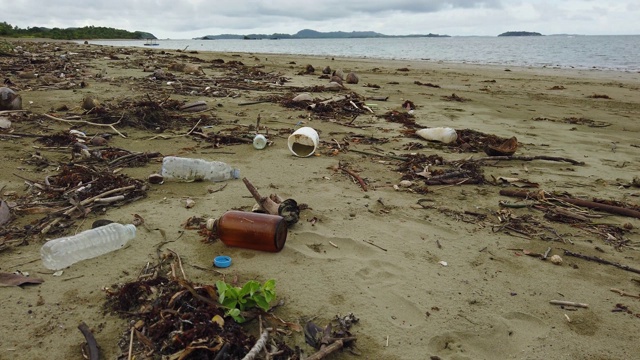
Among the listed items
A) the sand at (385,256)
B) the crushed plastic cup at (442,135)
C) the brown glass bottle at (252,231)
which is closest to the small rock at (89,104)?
the sand at (385,256)

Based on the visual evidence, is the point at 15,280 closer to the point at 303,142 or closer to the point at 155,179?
the point at 155,179

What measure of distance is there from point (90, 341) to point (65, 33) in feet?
194

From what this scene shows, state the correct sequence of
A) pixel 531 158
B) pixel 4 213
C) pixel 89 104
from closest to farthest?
pixel 4 213
pixel 531 158
pixel 89 104

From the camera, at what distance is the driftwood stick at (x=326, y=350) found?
159 centimetres

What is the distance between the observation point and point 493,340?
1838mm

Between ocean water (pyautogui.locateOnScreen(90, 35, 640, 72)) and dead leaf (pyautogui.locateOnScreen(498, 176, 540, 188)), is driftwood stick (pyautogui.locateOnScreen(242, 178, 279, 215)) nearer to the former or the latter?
dead leaf (pyautogui.locateOnScreen(498, 176, 540, 188))

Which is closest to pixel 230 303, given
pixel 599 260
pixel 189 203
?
pixel 189 203

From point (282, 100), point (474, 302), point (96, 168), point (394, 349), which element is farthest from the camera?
point (282, 100)

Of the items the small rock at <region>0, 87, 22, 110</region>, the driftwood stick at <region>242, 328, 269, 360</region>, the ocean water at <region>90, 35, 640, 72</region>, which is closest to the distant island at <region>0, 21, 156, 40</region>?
the ocean water at <region>90, 35, 640, 72</region>

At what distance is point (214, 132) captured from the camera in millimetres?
5027

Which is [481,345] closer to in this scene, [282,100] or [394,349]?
[394,349]

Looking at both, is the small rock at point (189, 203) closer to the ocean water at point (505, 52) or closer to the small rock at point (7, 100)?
the small rock at point (7, 100)

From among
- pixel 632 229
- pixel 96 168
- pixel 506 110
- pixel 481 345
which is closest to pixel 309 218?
pixel 481 345

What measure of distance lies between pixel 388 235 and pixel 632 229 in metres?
1.88
